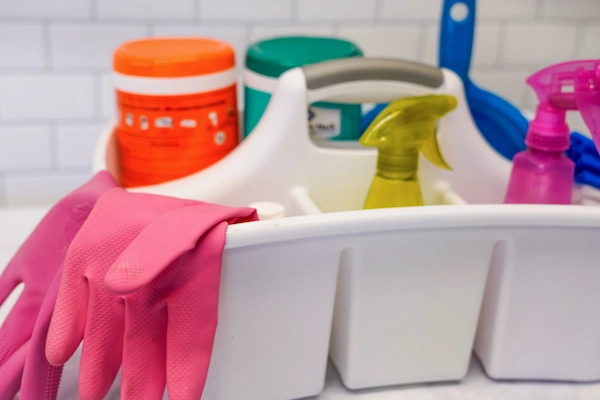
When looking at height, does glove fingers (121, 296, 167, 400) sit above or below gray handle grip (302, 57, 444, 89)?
below

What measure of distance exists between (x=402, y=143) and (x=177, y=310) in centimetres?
24

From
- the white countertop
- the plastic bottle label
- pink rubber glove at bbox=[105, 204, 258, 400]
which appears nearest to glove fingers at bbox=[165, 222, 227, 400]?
pink rubber glove at bbox=[105, 204, 258, 400]

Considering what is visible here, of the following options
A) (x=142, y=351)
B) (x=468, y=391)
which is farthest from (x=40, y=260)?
(x=468, y=391)

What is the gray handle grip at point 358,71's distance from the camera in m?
0.58

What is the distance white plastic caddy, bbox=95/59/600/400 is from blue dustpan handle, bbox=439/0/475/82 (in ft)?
0.46

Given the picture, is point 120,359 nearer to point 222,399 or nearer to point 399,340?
point 222,399

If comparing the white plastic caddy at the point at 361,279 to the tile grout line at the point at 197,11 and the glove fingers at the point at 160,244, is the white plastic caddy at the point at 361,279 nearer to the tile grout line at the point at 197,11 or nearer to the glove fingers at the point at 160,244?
the glove fingers at the point at 160,244

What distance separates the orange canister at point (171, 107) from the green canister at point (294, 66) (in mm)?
27

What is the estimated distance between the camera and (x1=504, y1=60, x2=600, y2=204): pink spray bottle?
0.47 metres

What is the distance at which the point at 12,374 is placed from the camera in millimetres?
463

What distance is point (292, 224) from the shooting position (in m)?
0.42

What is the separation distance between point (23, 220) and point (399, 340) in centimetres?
51

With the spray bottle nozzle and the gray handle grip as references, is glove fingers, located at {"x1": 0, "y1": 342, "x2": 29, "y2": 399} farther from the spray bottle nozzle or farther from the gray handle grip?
the spray bottle nozzle

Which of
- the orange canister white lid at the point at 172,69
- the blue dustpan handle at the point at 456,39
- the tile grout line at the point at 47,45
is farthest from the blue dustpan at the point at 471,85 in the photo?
the tile grout line at the point at 47,45
